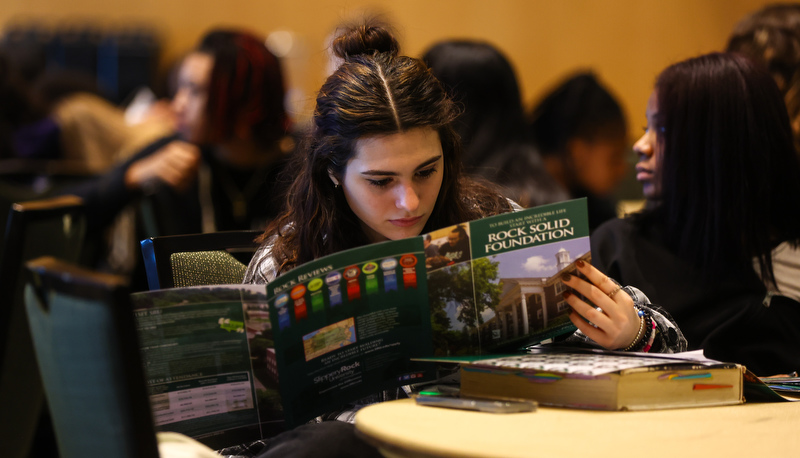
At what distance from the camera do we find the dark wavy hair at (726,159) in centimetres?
161


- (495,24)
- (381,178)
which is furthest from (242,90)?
(495,24)

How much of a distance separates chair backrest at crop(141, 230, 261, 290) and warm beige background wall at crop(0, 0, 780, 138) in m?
3.42

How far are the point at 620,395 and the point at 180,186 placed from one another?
2.00 metres

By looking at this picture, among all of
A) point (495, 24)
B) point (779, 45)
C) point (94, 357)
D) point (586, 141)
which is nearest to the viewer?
point (94, 357)

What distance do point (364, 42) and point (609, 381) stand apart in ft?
2.88

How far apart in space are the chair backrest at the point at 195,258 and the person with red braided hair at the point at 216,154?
3.84 feet

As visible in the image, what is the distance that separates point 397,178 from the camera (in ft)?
4.49

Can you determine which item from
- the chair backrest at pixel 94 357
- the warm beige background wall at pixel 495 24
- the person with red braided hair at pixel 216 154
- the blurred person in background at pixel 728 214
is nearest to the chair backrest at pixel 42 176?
the person with red braided hair at pixel 216 154

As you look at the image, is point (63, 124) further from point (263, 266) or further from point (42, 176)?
point (263, 266)

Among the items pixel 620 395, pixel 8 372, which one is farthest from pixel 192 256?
pixel 620 395

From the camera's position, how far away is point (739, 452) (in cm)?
85

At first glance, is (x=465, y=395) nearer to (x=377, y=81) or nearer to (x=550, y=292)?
(x=550, y=292)

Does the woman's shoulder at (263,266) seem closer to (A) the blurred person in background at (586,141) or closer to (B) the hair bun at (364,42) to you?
(B) the hair bun at (364,42)

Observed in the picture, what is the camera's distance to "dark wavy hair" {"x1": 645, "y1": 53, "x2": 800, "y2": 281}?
161 centimetres
